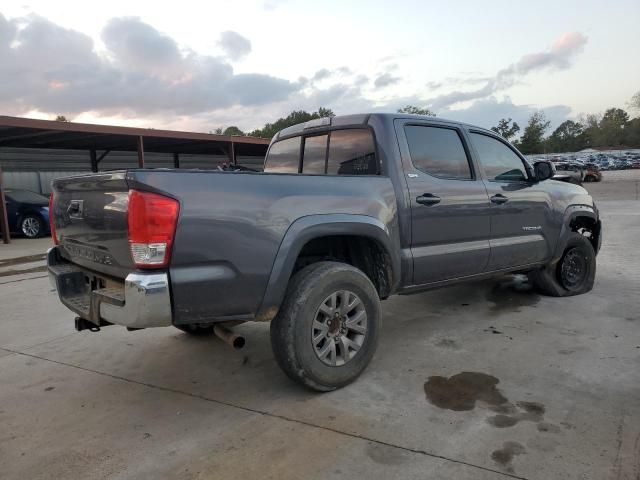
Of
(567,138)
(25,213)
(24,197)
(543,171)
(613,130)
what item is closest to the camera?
(543,171)

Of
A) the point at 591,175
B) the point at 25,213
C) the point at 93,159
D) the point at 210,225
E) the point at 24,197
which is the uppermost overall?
the point at 93,159

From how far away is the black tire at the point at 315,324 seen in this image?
10.3 feet

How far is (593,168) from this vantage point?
3672cm

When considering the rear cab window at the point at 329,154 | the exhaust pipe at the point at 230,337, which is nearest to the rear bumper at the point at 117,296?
the exhaust pipe at the point at 230,337

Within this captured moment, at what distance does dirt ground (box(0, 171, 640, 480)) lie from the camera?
2580 millimetres

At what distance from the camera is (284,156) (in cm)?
475

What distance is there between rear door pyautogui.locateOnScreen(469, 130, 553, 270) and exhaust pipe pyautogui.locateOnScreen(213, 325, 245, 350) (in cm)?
254

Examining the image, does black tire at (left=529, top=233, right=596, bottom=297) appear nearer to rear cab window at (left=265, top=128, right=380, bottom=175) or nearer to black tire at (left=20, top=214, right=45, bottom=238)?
rear cab window at (left=265, top=128, right=380, bottom=175)

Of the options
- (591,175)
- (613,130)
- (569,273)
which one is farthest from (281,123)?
(613,130)

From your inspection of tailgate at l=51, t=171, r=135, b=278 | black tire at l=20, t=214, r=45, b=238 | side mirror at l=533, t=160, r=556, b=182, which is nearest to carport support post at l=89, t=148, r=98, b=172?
black tire at l=20, t=214, r=45, b=238

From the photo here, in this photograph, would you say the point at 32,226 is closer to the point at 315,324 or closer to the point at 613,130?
the point at 315,324

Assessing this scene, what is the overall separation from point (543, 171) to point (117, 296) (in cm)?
417

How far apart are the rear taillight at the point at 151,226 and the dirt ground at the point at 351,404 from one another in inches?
42.8

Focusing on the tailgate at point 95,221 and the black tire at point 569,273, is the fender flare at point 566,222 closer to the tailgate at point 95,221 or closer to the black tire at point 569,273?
the black tire at point 569,273
